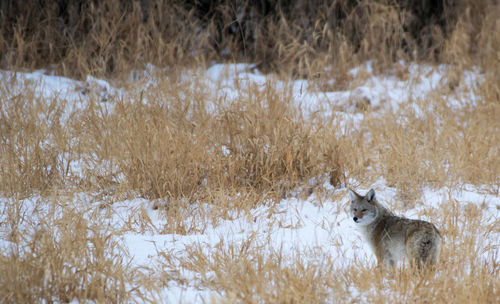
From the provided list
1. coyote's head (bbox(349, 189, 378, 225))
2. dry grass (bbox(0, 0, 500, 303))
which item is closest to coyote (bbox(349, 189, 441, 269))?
coyote's head (bbox(349, 189, 378, 225))

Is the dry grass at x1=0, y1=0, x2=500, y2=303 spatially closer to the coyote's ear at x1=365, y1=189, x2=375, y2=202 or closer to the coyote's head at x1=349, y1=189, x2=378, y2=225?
the coyote's head at x1=349, y1=189, x2=378, y2=225

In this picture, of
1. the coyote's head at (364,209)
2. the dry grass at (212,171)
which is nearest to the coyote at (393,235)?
the coyote's head at (364,209)

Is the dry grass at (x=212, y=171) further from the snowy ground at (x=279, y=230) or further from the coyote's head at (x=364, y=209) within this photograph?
the coyote's head at (x=364, y=209)

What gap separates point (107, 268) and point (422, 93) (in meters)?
5.33

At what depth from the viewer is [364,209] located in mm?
3609

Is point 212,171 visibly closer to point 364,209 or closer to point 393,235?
point 364,209

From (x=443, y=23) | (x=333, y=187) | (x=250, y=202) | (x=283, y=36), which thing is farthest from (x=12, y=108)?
(x=443, y=23)

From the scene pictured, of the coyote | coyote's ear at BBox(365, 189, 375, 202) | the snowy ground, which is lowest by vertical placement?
the snowy ground

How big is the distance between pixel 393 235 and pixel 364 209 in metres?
0.33

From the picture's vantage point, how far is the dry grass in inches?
115

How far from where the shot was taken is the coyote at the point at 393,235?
3.04 metres

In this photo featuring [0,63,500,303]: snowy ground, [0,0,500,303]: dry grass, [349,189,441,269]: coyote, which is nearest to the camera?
[0,0,500,303]: dry grass

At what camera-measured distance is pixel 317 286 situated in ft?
9.76

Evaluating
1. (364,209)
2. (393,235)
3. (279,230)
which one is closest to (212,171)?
(279,230)
